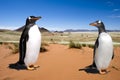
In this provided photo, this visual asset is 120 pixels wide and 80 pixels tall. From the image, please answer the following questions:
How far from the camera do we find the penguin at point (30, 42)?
8.04 m

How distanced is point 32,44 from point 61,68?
1.39 meters

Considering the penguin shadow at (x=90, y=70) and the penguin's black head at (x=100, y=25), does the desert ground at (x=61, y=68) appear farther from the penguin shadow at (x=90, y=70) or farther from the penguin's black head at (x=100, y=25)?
the penguin's black head at (x=100, y=25)

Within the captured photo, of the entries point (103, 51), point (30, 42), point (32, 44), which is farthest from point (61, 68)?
point (103, 51)

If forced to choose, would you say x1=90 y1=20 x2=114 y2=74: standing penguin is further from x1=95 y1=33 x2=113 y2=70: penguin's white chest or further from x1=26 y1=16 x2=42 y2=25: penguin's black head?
x1=26 y1=16 x2=42 y2=25: penguin's black head

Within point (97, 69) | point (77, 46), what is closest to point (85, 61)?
point (97, 69)

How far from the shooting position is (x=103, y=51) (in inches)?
298

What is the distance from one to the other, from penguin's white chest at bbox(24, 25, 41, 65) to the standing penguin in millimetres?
2065

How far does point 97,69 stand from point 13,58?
4.57 meters

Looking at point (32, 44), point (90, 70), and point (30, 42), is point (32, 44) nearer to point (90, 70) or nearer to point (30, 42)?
point (30, 42)

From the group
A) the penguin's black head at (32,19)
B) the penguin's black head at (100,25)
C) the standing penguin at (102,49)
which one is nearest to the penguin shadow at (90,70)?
the standing penguin at (102,49)

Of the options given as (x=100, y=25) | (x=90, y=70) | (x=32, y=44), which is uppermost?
(x=100, y=25)

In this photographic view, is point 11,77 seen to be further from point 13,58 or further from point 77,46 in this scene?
point 77,46

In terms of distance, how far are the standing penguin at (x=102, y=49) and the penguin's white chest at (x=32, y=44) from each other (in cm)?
207

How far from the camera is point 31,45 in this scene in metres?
8.07
